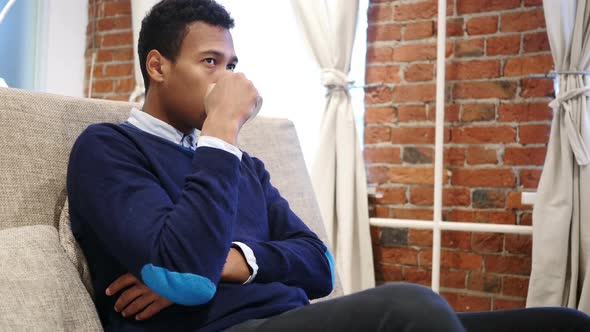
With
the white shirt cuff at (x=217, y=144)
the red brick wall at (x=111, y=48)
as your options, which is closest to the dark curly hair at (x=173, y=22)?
the white shirt cuff at (x=217, y=144)

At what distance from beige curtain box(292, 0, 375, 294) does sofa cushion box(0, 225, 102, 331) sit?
64.1 inches

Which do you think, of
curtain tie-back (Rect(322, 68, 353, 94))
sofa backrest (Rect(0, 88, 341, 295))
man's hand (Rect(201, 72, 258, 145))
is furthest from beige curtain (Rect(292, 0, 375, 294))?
man's hand (Rect(201, 72, 258, 145))

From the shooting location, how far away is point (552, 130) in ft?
7.72

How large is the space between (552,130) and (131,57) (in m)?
2.09

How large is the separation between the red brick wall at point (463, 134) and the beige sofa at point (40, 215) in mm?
1467

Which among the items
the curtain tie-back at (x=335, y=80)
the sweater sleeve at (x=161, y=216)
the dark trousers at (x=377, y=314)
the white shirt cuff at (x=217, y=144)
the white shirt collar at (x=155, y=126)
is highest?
the curtain tie-back at (x=335, y=80)

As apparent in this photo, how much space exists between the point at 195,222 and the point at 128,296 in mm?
180

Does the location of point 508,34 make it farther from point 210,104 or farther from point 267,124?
point 210,104

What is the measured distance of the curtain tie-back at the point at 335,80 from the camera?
8.86 feet

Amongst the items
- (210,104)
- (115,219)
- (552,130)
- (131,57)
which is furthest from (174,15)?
(131,57)

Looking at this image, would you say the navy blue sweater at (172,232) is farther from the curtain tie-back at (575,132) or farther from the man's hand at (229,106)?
the curtain tie-back at (575,132)

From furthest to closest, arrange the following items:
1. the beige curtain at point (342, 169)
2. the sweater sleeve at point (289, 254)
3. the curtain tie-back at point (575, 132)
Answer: the beige curtain at point (342, 169), the curtain tie-back at point (575, 132), the sweater sleeve at point (289, 254)

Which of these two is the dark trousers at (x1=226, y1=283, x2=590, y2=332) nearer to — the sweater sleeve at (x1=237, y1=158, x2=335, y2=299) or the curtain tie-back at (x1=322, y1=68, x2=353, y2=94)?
the sweater sleeve at (x1=237, y1=158, x2=335, y2=299)

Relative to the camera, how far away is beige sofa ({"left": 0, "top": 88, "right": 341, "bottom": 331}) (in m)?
1.02
